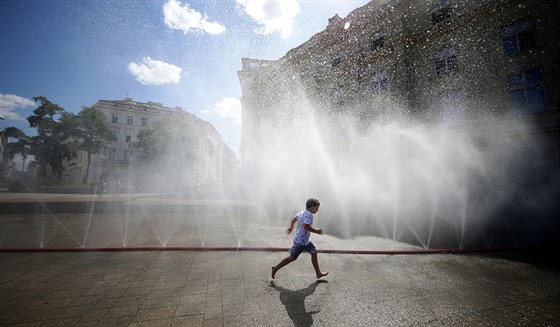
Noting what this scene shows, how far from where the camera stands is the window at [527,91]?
13398mm

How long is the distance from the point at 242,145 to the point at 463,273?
106ft

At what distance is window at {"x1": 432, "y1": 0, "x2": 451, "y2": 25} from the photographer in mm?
16688

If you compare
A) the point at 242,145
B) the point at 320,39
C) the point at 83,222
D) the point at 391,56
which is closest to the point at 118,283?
the point at 83,222

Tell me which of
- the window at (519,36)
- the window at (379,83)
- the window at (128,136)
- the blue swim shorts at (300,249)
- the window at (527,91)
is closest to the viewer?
the blue swim shorts at (300,249)

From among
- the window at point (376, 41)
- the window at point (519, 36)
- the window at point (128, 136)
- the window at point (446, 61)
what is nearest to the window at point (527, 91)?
the window at point (519, 36)

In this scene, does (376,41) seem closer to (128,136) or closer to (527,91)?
(527,91)

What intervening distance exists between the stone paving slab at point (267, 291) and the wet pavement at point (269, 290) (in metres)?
0.02

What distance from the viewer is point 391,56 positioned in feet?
60.2

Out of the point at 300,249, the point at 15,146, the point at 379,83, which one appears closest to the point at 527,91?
the point at 379,83

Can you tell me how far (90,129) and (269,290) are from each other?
47277mm

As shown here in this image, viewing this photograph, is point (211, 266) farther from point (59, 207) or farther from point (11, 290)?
point (59, 207)

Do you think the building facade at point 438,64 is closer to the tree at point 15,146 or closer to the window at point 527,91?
the window at point 527,91

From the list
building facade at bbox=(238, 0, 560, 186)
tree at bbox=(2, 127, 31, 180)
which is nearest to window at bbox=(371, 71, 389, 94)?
building facade at bbox=(238, 0, 560, 186)

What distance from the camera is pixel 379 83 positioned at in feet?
62.0
